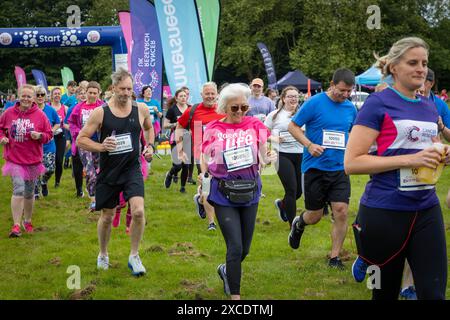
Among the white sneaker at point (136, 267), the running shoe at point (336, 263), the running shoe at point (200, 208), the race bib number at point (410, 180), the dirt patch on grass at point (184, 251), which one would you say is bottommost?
the running shoe at point (336, 263)

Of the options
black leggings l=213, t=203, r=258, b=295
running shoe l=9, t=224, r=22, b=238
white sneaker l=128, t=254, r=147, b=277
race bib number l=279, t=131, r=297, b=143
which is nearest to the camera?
black leggings l=213, t=203, r=258, b=295

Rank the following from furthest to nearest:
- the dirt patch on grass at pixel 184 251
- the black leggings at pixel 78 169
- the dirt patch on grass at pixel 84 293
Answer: the black leggings at pixel 78 169, the dirt patch on grass at pixel 184 251, the dirt patch on grass at pixel 84 293

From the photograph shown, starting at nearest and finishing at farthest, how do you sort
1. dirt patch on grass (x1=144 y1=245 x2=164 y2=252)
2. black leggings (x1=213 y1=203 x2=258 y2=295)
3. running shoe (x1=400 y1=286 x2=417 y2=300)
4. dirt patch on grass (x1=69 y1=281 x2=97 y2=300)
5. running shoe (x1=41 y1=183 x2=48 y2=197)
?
black leggings (x1=213 y1=203 x2=258 y2=295)
running shoe (x1=400 y1=286 x2=417 y2=300)
dirt patch on grass (x1=69 y1=281 x2=97 y2=300)
dirt patch on grass (x1=144 y1=245 x2=164 y2=252)
running shoe (x1=41 y1=183 x2=48 y2=197)

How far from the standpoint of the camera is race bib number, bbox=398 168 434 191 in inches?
135

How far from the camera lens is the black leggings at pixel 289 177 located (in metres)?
7.83

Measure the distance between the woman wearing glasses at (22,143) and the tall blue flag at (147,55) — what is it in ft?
25.8

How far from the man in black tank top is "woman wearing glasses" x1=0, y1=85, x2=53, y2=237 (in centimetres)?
231

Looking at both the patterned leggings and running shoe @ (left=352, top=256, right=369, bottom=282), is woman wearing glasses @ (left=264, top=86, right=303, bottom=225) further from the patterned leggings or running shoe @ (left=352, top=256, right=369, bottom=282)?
the patterned leggings

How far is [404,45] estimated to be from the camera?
11.6ft

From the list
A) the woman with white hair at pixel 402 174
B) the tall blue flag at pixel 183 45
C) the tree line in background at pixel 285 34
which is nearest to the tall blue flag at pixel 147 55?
the tall blue flag at pixel 183 45

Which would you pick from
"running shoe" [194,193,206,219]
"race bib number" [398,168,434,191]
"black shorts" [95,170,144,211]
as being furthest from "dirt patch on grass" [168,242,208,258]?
"race bib number" [398,168,434,191]

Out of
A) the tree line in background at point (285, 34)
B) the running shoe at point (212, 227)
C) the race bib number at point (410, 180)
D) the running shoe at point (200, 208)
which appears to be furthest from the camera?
the tree line in background at point (285, 34)

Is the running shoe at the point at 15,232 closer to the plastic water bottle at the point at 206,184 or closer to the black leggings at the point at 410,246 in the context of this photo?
the plastic water bottle at the point at 206,184

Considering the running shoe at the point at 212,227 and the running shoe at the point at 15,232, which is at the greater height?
the running shoe at the point at 15,232
